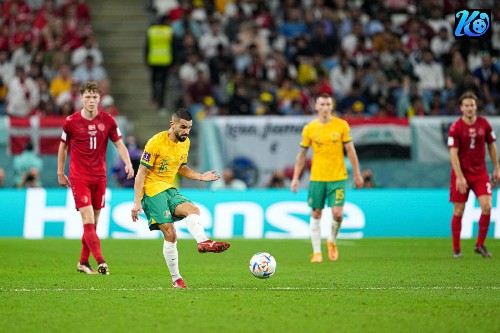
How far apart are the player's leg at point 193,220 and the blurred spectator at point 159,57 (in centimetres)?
1514

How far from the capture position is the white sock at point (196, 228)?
11055mm

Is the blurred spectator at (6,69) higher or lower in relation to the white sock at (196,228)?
higher

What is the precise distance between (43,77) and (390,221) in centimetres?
900

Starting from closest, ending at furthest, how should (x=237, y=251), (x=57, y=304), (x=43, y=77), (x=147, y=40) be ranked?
(x=57, y=304)
(x=237, y=251)
(x=43, y=77)
(x=147, y=40)

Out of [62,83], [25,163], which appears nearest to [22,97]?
[62,83]

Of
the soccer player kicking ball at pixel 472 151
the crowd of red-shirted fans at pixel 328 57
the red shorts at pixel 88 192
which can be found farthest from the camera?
the crowd of red-shirted fans at pixel 328 57

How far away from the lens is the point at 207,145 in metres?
23.0

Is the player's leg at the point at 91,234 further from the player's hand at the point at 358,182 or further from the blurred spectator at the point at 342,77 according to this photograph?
the blurred spectator at the point at 342,77

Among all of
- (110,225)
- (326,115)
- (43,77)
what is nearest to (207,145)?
(110,225)

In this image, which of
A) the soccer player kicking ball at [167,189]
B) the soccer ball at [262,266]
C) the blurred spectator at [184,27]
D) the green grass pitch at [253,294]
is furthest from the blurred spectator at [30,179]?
the soccer ball at [262,266]

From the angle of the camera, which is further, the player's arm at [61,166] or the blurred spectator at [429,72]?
the blurred spectator at [429,72]

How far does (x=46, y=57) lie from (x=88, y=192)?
41.9 ft

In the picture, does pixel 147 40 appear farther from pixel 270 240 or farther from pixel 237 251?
pixel 237 251

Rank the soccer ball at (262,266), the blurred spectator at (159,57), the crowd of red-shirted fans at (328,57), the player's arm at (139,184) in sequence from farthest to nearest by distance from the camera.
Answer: the blurred spectator at (159,57) < the crowd of red-shirted fans at (328,57) < the soccer ball at (262,266) < the player's arm at (139,184)
